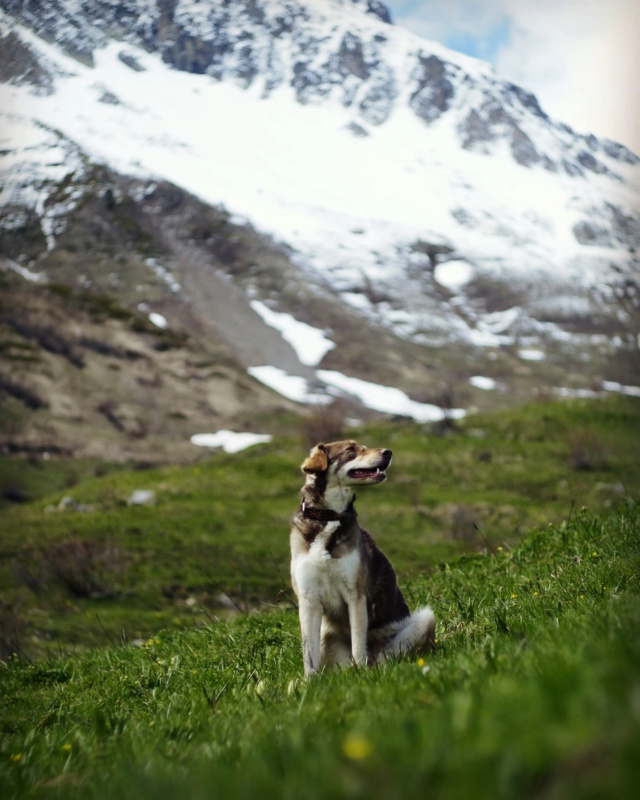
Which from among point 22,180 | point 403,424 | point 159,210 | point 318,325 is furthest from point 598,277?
point 403,424

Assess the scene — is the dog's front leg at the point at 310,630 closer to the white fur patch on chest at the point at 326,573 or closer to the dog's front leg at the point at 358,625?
the white fur patch on chest at the point at 326,573

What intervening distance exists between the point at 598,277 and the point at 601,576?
205m

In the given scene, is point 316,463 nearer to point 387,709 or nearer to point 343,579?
point 343,579

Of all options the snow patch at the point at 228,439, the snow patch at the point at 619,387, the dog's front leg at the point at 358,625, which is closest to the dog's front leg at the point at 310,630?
the dog's front leg at the point at 358,625

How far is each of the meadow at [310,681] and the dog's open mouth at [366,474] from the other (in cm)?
157

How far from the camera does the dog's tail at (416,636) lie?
715cm

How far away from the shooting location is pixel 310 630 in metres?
7.42

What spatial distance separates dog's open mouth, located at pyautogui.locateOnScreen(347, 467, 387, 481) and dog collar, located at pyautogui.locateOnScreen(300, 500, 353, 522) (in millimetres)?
309

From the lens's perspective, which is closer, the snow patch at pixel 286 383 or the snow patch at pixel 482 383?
the snow patch at pixel 286 383

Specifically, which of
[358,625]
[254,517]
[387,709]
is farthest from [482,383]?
[387,709]

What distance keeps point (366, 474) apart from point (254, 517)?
2043cm

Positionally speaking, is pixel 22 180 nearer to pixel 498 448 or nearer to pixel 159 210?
pixel 159 210

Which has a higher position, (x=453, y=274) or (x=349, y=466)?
(x=349, y=466)

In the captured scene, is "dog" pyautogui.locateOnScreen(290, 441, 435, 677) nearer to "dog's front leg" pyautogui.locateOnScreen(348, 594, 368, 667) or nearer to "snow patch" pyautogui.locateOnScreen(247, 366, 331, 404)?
"dog's front leg" pyautogui.locateOnScreen(348, 594, 368, 667)
